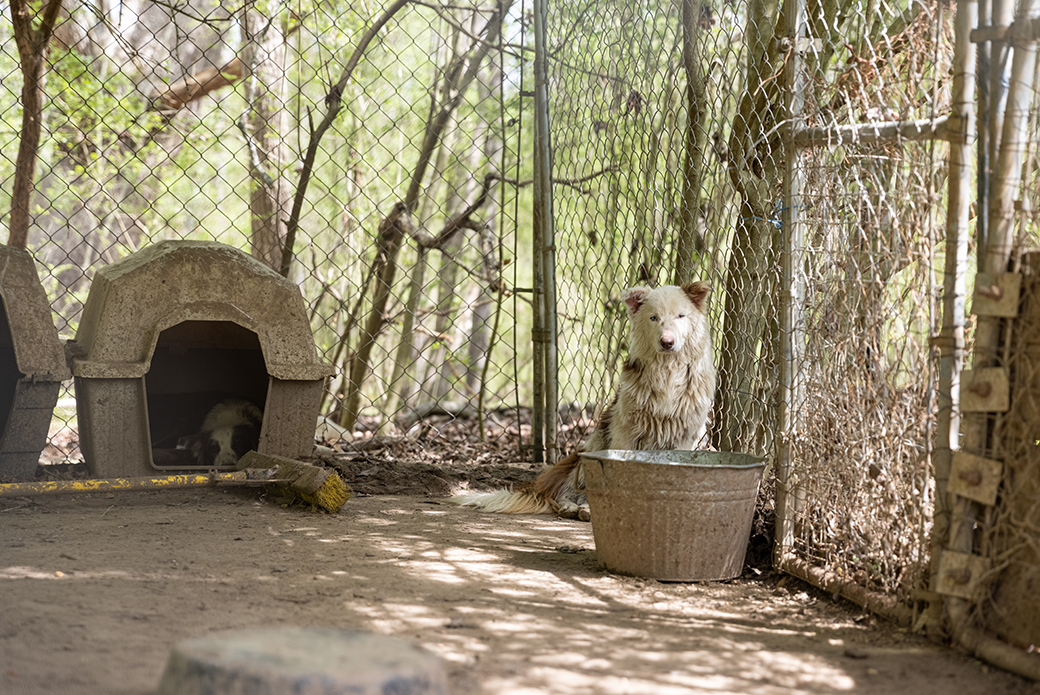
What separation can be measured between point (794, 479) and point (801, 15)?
168 centimetres

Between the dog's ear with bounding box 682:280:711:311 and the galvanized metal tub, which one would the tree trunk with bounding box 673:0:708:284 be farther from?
the galvanized metal tub

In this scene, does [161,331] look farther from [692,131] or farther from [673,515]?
[692,131]

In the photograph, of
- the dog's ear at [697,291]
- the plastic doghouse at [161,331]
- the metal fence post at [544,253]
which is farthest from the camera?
the metal fence post at [544,253]

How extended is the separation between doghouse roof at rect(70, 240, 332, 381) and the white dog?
5.35 ft

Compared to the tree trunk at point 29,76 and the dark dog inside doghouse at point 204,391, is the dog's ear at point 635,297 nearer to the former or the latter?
the dark dog inside doghouse at point 204,391

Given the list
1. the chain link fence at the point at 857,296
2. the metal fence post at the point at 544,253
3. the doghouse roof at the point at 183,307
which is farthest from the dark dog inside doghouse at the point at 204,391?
the chain link fence at the point at 857,296

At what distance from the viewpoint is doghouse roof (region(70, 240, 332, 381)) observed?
4121 mm

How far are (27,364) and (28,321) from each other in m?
0.21

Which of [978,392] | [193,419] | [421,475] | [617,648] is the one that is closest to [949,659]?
Result: [978,392]

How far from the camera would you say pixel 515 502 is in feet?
14.4

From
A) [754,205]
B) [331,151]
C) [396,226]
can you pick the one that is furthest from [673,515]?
[331,151]

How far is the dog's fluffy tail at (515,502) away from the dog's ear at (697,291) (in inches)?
50.9

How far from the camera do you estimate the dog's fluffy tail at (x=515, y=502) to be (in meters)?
4.39

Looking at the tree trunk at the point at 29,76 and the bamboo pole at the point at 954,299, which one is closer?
the bamboo pole at the point at 954,299
